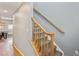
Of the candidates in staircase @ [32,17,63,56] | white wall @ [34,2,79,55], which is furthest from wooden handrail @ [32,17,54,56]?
white wall @ [34,2,79,55]

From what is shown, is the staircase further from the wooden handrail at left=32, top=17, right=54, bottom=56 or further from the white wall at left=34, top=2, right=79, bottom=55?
the white wall at left=34, top=2, right=79, bottom=55

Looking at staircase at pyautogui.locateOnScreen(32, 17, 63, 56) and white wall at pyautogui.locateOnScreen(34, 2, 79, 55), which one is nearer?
staircase at pyautogui.locateOnScreen(32, 17, 63, 56)

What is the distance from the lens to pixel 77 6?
5.16m

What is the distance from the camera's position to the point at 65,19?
5.22m

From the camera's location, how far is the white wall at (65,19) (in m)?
5.20

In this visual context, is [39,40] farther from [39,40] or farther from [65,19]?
[65,19]

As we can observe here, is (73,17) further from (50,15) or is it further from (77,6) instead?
(50,15)

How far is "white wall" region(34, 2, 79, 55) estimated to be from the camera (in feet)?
17.0

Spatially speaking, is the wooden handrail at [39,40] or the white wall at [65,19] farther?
the white wall at [65,19]

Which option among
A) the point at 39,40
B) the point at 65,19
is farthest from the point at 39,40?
the point at 65,19

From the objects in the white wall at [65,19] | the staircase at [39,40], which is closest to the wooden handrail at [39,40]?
the staircase at [39,40]

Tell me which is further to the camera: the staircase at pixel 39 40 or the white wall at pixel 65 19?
the white wall at pixel 65 19

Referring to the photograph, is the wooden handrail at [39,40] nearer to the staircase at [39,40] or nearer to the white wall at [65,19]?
the staircase at [39,40]

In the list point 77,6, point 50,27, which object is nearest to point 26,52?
point 50,27
